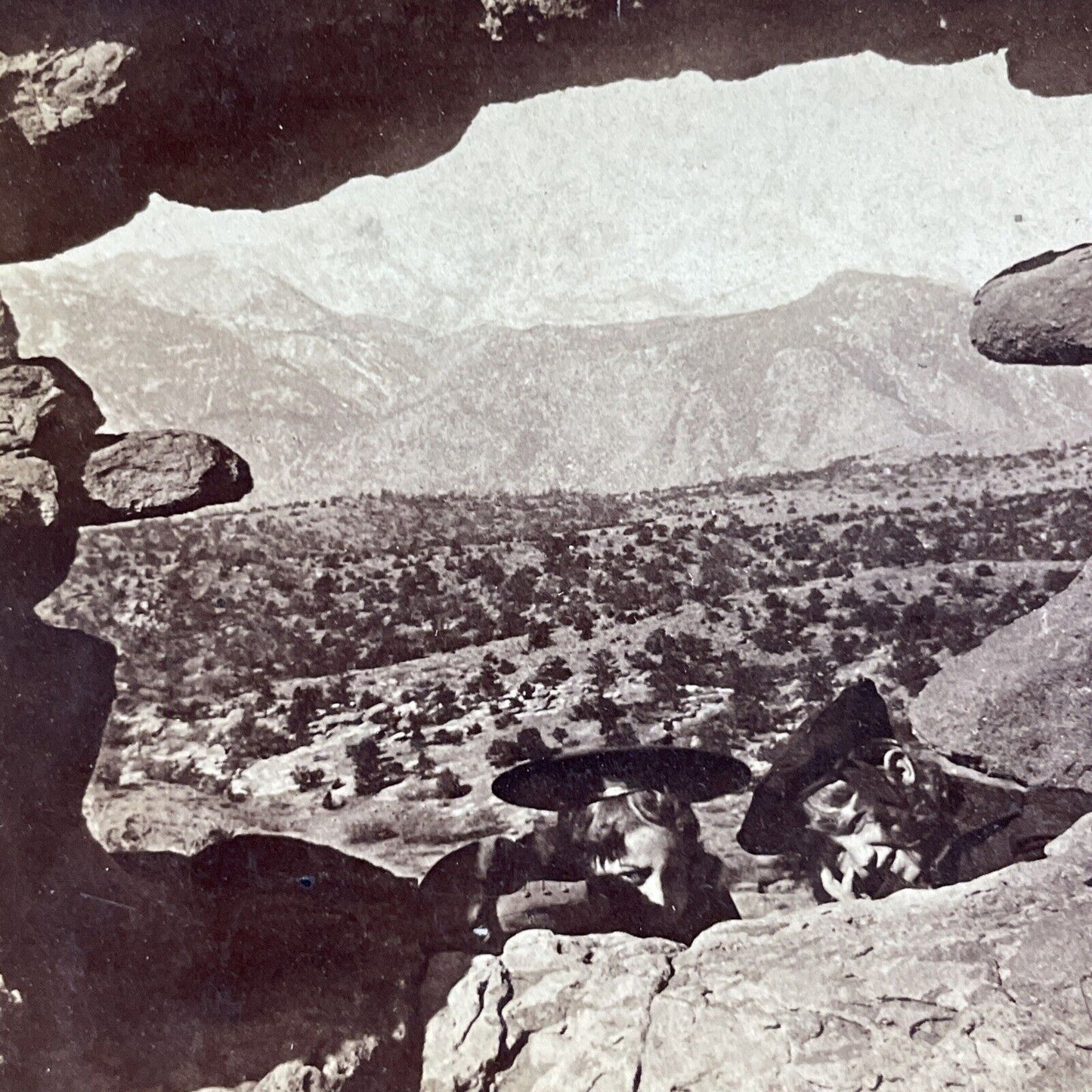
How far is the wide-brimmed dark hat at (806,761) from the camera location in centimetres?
307

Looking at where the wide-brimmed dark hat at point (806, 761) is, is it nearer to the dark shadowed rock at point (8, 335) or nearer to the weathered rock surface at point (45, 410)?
the weathered rock surface at point (45, 410)

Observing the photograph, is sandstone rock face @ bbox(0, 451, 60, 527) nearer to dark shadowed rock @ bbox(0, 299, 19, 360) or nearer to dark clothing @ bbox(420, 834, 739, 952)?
dark shadowed rock @ bbox(0, 299, 19, 360)

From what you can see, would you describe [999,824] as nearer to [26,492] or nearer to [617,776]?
[617,776]

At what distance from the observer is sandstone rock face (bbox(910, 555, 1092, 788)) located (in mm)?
3152

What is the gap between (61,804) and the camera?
125 inches

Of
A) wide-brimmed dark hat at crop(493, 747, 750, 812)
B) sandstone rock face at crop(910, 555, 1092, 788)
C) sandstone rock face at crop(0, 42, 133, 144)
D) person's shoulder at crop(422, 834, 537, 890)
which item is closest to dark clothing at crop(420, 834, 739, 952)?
person's shoulder at crop(422, 834, 537, 890)

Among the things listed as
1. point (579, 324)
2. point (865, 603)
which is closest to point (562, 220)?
point (579, 324)

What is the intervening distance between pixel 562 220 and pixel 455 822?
7.45 feet

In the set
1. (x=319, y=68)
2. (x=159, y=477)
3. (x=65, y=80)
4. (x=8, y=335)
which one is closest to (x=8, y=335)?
(x=8, y=335)

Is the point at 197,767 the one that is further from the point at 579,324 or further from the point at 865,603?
the point at 865,603

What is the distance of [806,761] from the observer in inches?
122

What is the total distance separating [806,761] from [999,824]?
76 centimetres

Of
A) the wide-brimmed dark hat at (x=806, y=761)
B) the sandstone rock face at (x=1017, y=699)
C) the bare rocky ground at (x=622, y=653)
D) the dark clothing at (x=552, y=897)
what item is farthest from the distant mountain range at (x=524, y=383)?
the dark clothing at (x=552, y=897)

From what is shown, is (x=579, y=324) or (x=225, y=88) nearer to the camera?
(x=225, y=88)
